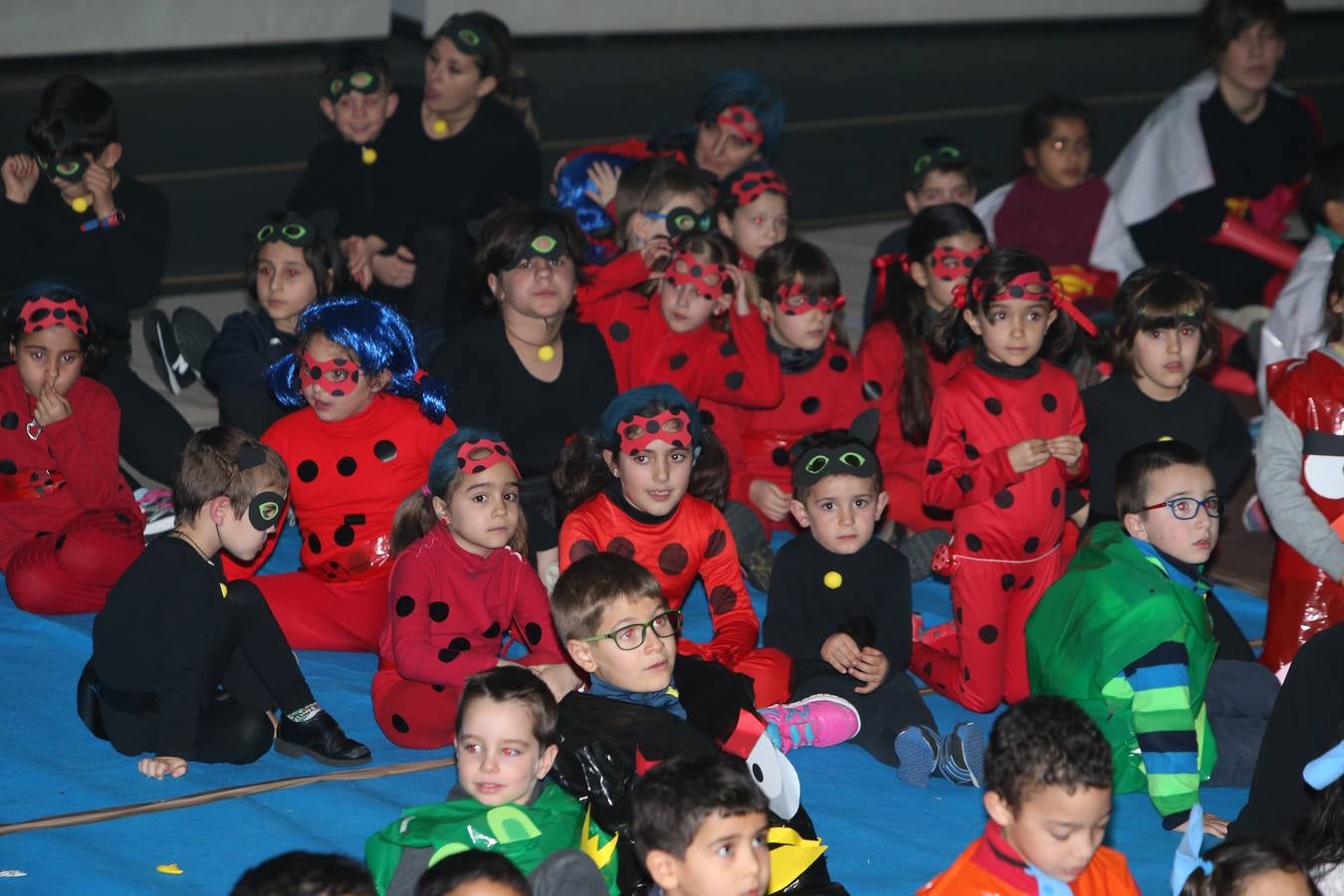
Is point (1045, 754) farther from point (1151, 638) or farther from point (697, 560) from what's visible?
point (697, 560)

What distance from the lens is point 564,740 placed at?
3.88 meters

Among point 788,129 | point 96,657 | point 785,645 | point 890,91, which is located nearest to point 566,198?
point 785,645

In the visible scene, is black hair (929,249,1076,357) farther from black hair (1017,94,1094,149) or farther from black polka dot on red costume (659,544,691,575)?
black hair (1017,94,1094,149)

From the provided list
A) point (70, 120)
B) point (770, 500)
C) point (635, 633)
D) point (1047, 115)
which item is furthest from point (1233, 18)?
point (635, 633)

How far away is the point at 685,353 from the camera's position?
19.5ft

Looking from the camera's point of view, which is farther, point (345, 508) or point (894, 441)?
point (894, 441)

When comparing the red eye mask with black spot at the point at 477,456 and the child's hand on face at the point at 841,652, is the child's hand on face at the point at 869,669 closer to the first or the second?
the child's hand on face at the point at 841,652

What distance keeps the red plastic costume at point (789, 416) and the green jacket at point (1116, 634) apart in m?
1.53

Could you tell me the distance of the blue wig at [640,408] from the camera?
193 inches

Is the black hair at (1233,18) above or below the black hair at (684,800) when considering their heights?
above

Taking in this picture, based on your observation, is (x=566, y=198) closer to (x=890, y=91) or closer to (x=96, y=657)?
(x=96, y=657)

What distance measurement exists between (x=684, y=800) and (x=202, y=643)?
1663 mm

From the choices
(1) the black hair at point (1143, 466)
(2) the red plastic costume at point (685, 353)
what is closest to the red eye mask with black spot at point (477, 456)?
(2) the red plastic costume at point (685, 353)

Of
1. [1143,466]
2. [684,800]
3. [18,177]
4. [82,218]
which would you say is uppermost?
[18,177]
